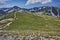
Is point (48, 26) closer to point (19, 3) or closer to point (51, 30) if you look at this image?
point (51, 30)

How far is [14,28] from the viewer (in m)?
33.8

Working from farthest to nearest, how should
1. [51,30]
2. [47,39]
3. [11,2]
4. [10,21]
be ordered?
[11,2] < [10,21] < [51,30] < [47,39]

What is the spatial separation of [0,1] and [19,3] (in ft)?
18.3

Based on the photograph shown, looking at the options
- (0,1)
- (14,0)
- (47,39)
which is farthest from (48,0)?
(47,39)

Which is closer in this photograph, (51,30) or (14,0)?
(51,30)

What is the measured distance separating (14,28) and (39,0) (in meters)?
13.9

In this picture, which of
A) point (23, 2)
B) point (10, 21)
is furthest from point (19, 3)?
point (10, 21)

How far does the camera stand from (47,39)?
22.4m

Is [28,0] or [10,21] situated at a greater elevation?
[28,0]

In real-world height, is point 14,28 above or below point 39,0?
below

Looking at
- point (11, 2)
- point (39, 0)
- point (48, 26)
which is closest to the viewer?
point (48, 26)

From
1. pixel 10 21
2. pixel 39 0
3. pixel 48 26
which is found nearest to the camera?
pixel 48 26

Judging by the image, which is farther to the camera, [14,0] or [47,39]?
[14,0]

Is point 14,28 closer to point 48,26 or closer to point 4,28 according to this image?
point 4,28
